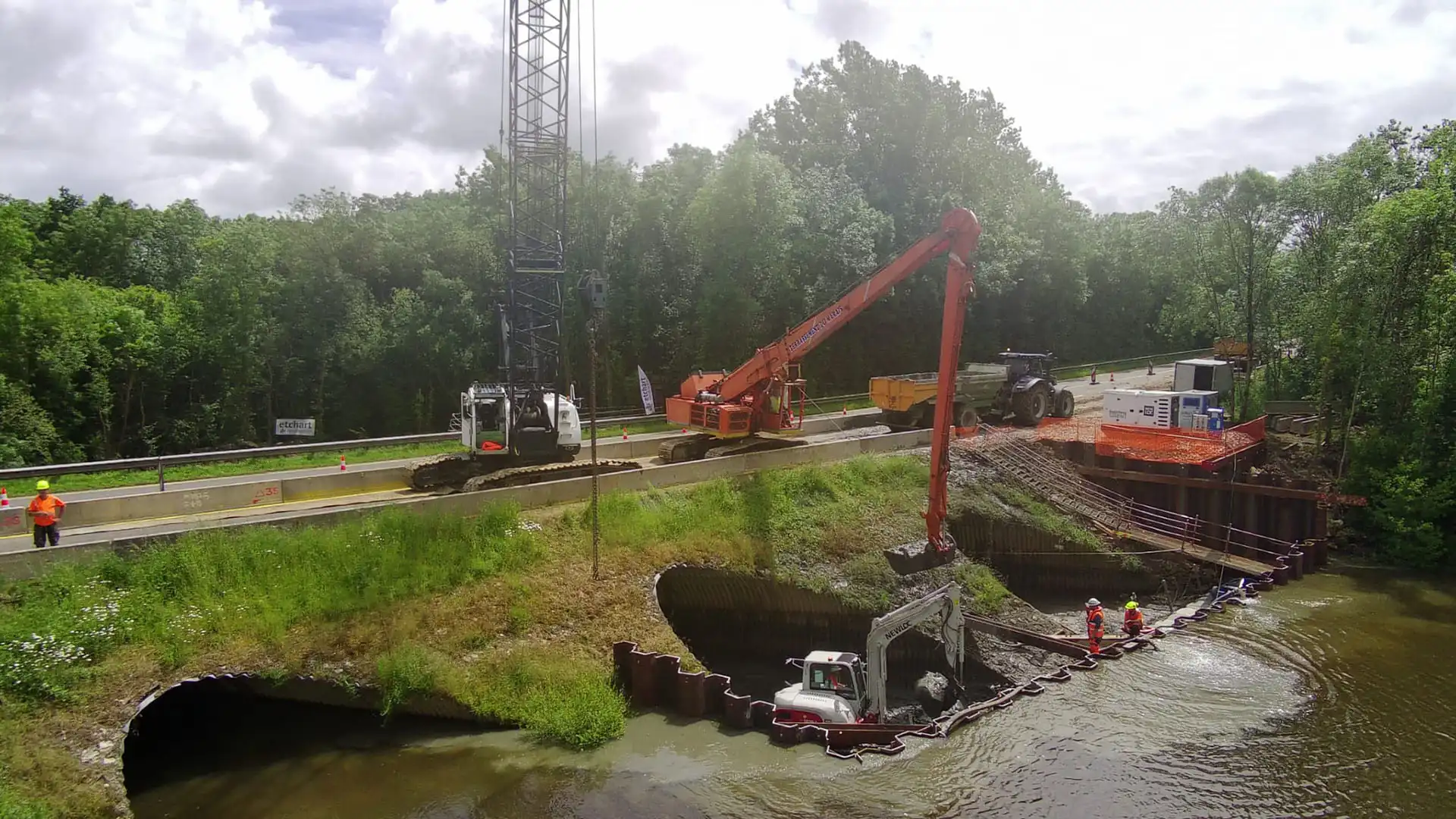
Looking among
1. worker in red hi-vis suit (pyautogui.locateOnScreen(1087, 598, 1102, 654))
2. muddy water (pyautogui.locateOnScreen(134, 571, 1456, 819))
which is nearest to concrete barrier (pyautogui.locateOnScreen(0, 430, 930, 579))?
muddy water (pyautogui.locateOnScreen(134, 571, 1456, 819))

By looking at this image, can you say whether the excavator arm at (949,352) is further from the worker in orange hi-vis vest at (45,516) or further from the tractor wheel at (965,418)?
the worker in orange hi-vis vest at (45,516)

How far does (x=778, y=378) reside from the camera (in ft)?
72.5

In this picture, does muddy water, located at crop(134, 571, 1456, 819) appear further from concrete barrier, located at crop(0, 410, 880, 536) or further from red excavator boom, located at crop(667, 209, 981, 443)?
red excavator boom, located at crop(667, 209, 981, 443)

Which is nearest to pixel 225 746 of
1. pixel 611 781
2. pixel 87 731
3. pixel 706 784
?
pixel 87 731

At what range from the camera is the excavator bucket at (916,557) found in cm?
1945

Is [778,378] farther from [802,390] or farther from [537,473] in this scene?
[537,473]

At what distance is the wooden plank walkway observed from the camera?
2247 centimetres

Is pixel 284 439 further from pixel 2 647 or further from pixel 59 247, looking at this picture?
pixel 2 647

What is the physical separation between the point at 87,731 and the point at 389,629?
14.2 ft

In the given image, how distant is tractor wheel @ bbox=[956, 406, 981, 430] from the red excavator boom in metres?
6.90

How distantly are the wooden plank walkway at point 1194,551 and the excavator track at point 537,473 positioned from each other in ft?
47.8

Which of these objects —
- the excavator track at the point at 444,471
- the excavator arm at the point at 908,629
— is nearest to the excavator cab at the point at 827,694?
the excavator arm at the point at 908,629

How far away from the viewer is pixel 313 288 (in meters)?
35.0

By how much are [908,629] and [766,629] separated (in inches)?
157
